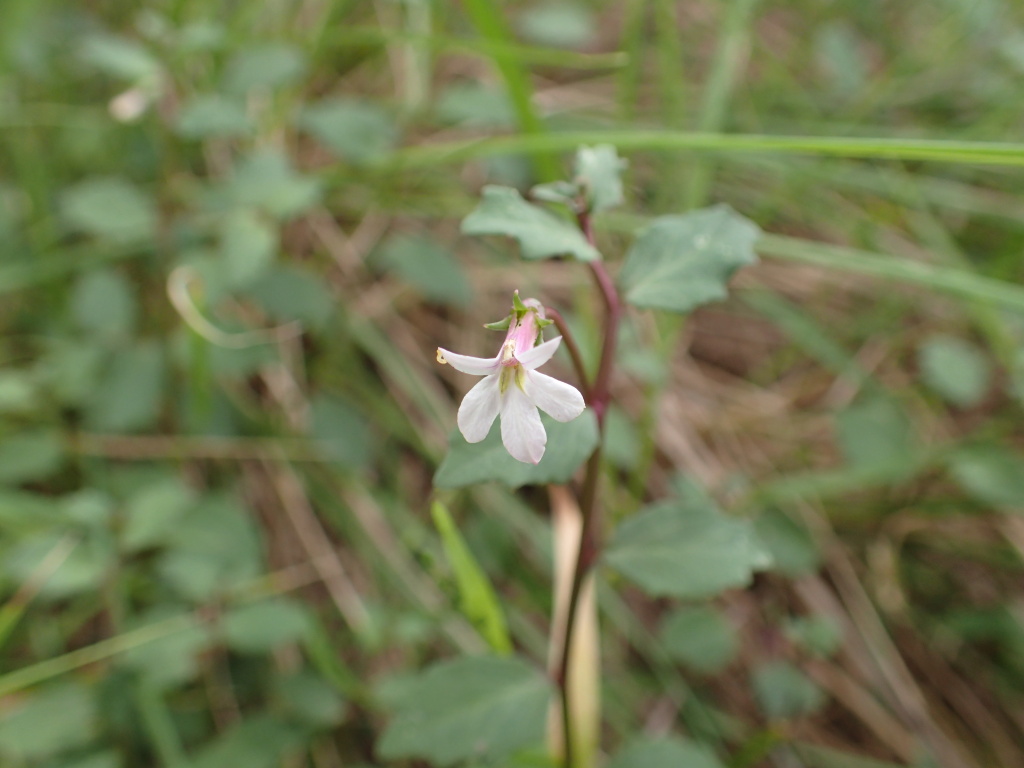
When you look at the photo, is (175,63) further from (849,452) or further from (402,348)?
(849,452)

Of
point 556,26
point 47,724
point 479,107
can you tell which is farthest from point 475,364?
point 556,26

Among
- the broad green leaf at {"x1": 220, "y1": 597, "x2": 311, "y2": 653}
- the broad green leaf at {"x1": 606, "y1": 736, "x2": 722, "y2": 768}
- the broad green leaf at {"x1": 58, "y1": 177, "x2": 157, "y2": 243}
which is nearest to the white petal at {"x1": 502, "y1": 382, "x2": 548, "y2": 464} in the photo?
the broad green leaf at {"x1": 606, "y1": 736, "x2": 722, "y2": 768}

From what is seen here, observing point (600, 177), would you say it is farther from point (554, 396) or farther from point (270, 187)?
point (270, 187)

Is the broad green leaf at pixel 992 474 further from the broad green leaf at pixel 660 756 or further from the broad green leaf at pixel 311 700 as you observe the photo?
the broad green leaf at pixel 311 700

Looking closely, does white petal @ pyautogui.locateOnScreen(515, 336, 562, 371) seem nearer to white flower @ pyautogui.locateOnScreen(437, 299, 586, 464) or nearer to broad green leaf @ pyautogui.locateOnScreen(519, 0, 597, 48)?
white flower @ pyautogui.locateOnScreen(437, 299, 586, 464)

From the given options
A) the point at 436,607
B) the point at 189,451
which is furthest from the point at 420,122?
the point at 436,607
